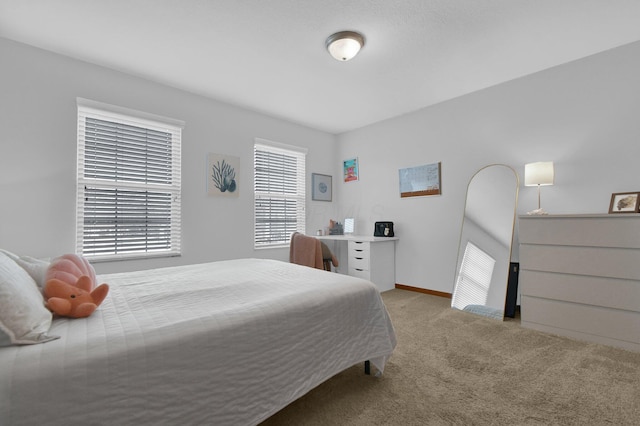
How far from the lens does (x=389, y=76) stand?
121 inches

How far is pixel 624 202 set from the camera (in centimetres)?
249

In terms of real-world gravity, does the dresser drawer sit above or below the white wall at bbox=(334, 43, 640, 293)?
below

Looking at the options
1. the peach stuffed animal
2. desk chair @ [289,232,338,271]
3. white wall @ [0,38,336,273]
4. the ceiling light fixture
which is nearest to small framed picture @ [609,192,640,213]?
the ceiling light fixture

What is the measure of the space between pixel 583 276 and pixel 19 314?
3517mm

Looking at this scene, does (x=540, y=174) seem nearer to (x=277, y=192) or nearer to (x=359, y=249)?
(x=359, y=249)

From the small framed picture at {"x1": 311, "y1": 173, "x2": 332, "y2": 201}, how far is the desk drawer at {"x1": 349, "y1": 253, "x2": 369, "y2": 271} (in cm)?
124

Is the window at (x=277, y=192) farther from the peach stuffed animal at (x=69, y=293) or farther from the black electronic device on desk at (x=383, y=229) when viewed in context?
the peach stuffed animal at (x=69, y=293)

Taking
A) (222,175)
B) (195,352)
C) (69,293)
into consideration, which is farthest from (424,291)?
(69,293)

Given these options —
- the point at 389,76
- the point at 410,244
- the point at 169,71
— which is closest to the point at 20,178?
the point at 169,71

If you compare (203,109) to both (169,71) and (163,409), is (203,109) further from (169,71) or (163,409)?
(163,409)

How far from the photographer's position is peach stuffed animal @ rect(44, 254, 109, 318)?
1.17 m

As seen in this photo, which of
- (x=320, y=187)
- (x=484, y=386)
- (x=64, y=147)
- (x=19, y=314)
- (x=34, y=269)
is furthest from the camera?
(x=320, y=187)

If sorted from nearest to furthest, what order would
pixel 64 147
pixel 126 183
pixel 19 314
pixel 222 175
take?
pixel 19 314
pixel 64 147
pixel 126 183
pixel 222 175

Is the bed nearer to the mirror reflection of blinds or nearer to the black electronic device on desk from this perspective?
the mirror reflection of blinds
